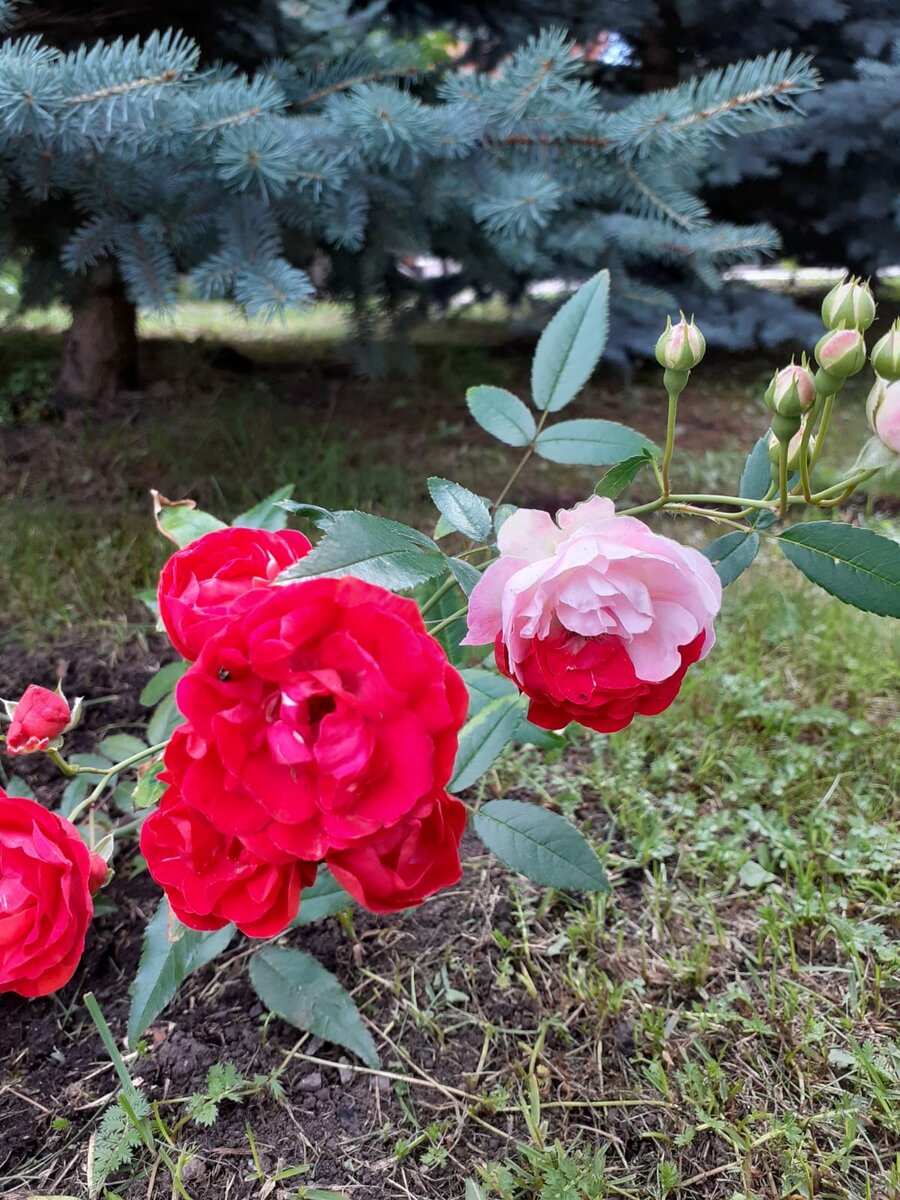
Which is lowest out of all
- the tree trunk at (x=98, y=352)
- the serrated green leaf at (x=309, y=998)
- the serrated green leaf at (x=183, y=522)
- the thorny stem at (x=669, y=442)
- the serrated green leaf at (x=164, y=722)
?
the tree trunk at (x=98, y=352)

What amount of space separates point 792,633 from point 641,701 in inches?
42.3

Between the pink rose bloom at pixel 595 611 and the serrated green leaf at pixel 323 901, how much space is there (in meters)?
0.39

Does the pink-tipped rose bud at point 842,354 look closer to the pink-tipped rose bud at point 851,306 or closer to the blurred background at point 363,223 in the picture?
the pink-tipped rose bud at point 851,306

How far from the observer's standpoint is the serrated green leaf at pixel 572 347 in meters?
0.80

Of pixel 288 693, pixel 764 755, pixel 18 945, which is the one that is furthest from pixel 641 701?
pixel 764 755

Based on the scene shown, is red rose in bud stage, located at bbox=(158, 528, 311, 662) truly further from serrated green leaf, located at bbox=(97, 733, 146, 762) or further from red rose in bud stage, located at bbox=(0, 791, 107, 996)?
serrated green leaf, located at bbox=(97, 733, 146, 762)

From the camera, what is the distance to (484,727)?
806mm

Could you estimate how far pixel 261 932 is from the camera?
1.42 ft

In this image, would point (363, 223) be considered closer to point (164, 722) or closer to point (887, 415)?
point (164, 722)

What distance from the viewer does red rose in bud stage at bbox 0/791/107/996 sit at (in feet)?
1.80

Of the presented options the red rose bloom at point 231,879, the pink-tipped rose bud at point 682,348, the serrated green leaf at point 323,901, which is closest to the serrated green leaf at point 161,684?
the serrated green leaf at point 323,901

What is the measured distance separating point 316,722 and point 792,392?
0.32m

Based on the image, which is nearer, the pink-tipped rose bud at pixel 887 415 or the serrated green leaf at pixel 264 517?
the pink-tipped rose bud at pixel 887 415

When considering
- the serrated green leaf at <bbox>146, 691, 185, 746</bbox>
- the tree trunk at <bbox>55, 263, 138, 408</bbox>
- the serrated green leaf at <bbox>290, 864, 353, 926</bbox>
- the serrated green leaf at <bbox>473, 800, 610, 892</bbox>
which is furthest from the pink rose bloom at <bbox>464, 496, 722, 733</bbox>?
the tree trunk at <bbox>55, 263, 138, 408</bbox>
